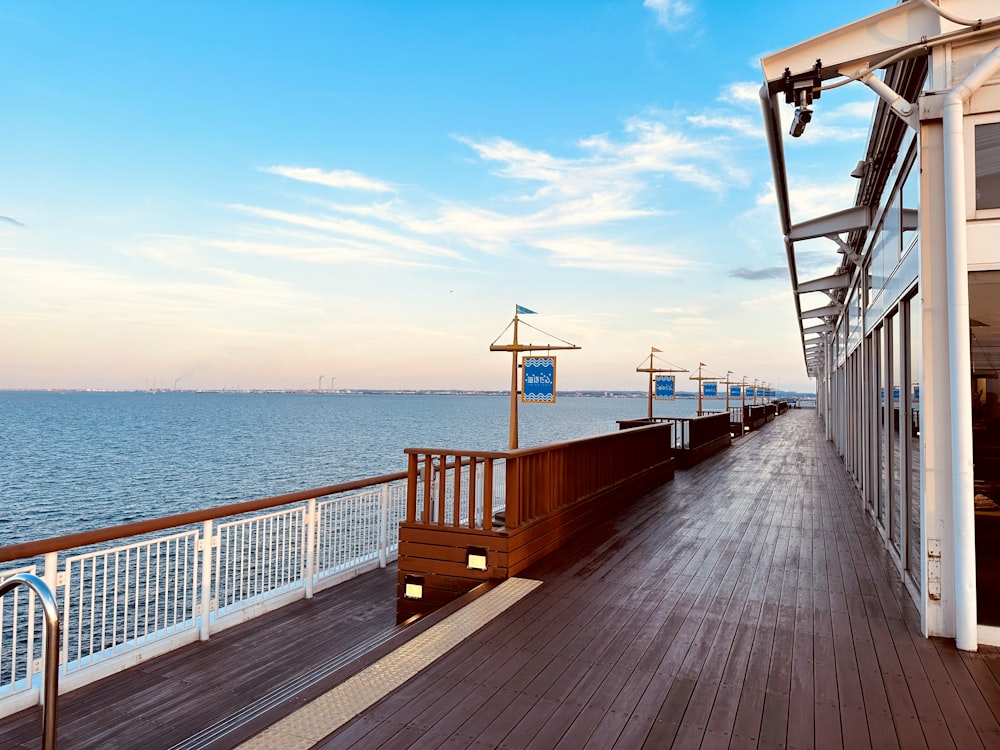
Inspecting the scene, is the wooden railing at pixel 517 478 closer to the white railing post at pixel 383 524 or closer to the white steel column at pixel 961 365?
the white railing post at pixel 383 524

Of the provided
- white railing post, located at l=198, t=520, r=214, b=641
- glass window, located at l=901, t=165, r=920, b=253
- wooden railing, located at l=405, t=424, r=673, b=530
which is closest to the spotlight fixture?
glass window, located at l=901, t=165, r=920, b=253

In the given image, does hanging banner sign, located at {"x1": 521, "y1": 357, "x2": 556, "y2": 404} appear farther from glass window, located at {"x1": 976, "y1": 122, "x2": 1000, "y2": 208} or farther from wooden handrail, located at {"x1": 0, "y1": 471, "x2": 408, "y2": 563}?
glass window, located at {"x1": 976, "y1": 122, "x2": 1000, "y2": 208}

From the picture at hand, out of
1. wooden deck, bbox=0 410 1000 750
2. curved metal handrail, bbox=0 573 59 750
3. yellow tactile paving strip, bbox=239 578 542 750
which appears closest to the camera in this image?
curved metal handrail, bbox=0 573 59 750

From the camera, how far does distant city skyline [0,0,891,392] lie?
33.9 feet

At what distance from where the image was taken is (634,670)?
2.77m

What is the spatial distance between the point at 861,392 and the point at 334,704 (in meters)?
7.99

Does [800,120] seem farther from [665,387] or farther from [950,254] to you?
[665,387]

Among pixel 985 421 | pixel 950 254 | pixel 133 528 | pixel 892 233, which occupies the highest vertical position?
pixel 892 233

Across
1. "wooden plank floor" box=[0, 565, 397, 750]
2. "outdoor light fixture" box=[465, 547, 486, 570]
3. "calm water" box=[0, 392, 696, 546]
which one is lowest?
"calm water" box=[0, 392, 696, 546]

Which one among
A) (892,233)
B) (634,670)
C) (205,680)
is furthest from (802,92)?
(205,680)

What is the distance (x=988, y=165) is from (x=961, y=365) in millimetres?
1093

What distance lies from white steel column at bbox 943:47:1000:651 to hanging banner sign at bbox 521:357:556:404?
511cm

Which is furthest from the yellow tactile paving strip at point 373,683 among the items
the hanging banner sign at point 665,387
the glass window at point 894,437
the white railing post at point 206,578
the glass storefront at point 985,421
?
the hanging banner sign at point 665,387

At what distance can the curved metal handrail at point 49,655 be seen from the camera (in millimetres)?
1656
